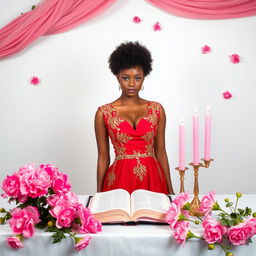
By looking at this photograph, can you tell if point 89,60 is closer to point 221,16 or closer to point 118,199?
point 221,16

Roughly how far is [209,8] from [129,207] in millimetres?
2180

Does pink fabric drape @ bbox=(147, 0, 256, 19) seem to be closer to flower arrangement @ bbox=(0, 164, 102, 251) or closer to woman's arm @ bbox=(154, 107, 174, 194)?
woman's arm @ bbox=(154, 107, 174, 194)

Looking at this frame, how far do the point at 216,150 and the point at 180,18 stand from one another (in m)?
1.08

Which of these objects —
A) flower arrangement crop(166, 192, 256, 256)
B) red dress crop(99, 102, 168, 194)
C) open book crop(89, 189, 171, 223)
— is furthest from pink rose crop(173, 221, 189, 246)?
red dress crop(99, 102, 168, 194)

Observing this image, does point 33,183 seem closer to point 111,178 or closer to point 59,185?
point 59,185

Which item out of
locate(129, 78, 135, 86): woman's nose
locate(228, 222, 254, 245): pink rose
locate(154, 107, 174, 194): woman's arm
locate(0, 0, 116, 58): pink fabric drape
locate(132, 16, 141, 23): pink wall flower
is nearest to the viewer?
locate(228, 222, 254, 245): pink rose

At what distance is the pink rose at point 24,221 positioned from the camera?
4.27ft

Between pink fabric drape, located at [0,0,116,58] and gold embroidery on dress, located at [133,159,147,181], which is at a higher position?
A: pink fabric drape, located at [0,0,116,58]

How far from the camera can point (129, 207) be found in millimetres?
1488

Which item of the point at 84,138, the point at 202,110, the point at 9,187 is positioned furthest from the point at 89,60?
the point at 9,187

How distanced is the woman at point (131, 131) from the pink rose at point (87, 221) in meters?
0.92

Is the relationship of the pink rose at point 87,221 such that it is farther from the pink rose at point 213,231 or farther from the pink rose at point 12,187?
the pink rose at point 213,231

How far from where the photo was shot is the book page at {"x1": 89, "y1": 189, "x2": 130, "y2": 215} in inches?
57.9

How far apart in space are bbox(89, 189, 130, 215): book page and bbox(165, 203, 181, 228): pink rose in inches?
6.3
